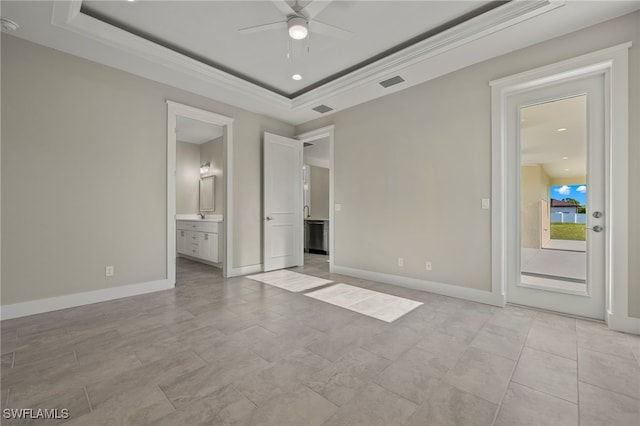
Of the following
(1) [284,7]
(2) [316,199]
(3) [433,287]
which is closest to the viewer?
(1) [284,7]

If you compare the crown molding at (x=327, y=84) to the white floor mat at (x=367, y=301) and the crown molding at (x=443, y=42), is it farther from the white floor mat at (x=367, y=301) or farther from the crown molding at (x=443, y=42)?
the white floor mat at (x=367, y=301)

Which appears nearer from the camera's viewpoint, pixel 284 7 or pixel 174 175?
Result: pixel 284 7

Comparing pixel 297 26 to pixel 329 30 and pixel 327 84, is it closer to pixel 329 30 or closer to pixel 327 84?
pixel 329 30

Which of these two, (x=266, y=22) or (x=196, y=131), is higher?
(x=266, y=22)

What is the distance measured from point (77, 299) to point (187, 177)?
14.2 feet

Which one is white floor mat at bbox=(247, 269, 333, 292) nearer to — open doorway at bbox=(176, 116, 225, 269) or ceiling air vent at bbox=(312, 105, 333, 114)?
open doorway at bbox=(176, 116, 225, 269)

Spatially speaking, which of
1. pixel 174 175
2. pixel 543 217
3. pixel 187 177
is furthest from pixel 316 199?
pixel 543 217

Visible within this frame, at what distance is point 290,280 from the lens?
444 cm

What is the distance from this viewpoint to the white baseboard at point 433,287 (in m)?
3.23

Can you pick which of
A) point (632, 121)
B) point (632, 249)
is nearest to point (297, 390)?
point (632, 249)

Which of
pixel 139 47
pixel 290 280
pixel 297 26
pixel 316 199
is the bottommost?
pixel 290 280

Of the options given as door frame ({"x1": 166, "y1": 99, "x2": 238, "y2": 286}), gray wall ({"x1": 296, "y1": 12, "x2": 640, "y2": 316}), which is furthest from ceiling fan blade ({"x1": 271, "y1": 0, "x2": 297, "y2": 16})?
door frame ({"x1": 166, "y1": 99, "x2": 238, "y2": 286})

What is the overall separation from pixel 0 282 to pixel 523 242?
5.61 metres

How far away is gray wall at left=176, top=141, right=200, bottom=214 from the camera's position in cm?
686
